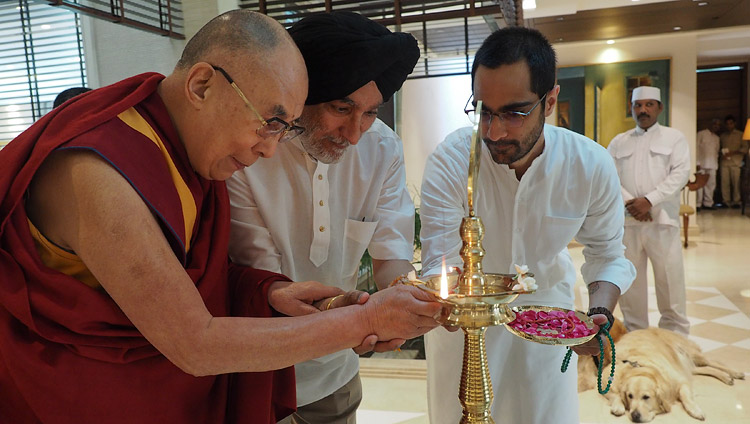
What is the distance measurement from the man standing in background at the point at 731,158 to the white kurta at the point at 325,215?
1660 cm

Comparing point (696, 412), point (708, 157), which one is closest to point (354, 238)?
point (696, 412)

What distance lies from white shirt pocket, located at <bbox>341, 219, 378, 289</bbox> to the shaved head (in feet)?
2.53

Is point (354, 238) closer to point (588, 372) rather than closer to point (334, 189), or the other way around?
point (334, 189)

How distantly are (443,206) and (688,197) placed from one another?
36.1 feet

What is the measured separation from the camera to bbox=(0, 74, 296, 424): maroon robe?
125cm

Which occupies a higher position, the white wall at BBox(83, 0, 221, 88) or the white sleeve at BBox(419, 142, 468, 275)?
the white wall at BBox(83, 0, 221, 88)

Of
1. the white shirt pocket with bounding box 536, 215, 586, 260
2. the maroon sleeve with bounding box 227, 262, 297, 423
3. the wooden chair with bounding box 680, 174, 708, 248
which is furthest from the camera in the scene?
the wooden chair with bounding box 680, 174, 708, 248

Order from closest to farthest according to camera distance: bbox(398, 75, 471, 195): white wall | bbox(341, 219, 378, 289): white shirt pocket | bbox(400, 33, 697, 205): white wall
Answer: bbox(341, 219, 378, 289): white shirt pocket → bbox(398, 75, 471, 195): white wall → bbox(400, 33, 697, 205): white wall

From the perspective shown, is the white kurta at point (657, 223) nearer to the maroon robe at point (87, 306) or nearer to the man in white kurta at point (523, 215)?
the man in white kurta at point (523, 215)

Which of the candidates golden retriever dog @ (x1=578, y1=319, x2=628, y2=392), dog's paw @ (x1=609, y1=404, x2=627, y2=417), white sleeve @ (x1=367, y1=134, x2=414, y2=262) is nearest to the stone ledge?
golden retriever dog @ (x1=578, y1=319, x2=628, y2=392)

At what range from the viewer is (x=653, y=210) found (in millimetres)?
6277

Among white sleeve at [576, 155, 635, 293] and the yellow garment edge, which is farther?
white sleeve at [576, 155, 635, 293]

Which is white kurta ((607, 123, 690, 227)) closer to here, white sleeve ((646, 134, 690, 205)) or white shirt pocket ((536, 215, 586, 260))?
white sleeve ((646, 134, 690, 205))

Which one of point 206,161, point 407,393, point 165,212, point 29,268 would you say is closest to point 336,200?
point 206,161
